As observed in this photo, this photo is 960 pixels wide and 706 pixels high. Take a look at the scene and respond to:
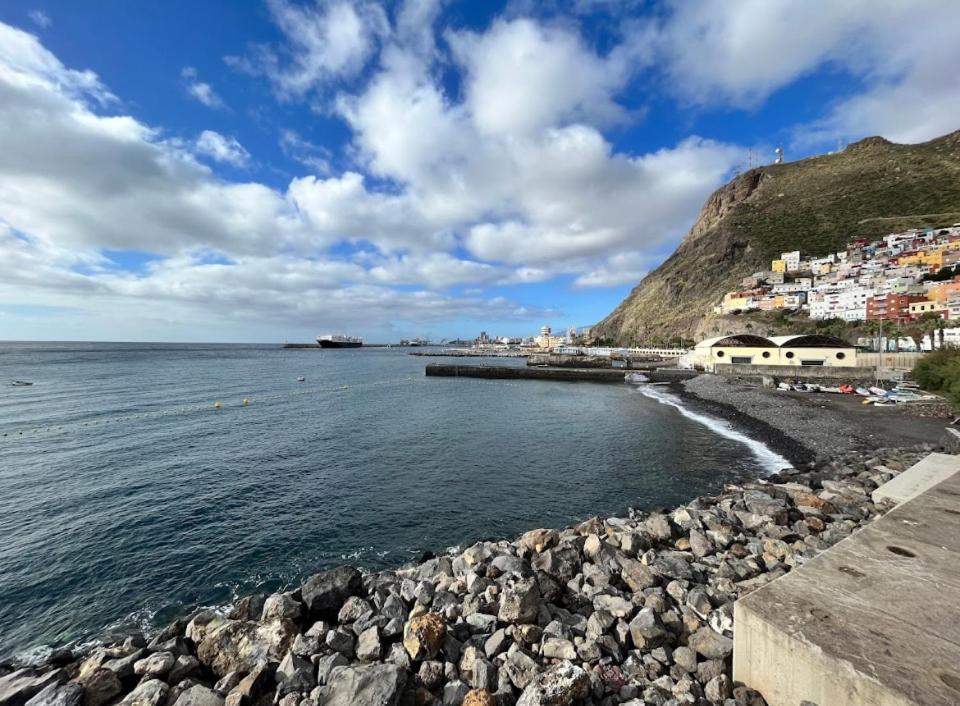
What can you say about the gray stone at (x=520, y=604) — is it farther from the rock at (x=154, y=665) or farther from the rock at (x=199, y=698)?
the rock at (x=154, y=665)

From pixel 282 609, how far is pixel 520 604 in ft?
14.5

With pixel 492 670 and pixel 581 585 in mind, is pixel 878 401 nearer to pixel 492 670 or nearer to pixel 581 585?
pixel 581 585

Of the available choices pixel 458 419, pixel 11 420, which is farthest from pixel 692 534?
pixel 11 420

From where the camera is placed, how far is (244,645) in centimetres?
641

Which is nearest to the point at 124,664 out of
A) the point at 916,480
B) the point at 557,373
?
the point at 916,480

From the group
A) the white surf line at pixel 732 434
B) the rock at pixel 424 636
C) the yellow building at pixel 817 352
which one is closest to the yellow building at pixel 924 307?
the yellow building at pixel 817 352

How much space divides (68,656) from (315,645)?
5.14 metres

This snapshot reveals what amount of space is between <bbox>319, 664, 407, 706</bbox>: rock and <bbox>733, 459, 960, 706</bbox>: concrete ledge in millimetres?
4296

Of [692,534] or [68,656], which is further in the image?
[692,534]

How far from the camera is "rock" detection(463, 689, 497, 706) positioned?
191 inches

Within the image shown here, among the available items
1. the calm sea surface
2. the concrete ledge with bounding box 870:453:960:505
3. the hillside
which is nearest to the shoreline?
the concrete ledge with bounding box 870:453:960:505

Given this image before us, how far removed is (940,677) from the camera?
3865 mm

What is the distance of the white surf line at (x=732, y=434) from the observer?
18.6m

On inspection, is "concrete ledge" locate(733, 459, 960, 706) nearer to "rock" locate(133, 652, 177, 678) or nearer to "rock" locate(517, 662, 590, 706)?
"rock" locate(517, 662, 590, 706)
